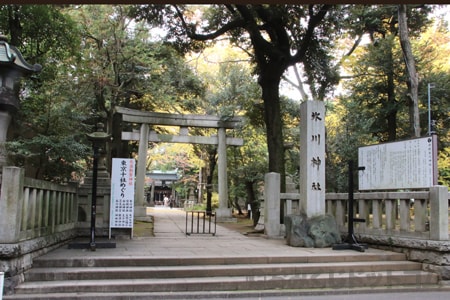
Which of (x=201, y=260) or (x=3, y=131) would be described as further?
(x=201, y=260)

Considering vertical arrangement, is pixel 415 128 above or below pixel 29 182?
above

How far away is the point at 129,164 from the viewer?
34.7ft

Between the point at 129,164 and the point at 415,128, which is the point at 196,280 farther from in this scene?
the point at 415,128

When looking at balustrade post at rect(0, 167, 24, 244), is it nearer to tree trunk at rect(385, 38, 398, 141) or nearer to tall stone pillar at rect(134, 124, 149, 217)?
tall stone pillar at rect(134, 124, 149, 217)

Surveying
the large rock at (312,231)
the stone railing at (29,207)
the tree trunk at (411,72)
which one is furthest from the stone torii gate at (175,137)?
the large rock at (312,231)

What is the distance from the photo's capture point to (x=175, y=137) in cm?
2041

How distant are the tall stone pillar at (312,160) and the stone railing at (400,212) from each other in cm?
91

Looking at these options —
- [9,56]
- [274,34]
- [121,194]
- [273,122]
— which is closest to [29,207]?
[9,56]

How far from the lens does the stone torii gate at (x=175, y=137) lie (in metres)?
19.2

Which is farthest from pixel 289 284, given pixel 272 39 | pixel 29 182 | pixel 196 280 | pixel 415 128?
pixel 272 39

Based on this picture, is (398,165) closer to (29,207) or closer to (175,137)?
(29,207)

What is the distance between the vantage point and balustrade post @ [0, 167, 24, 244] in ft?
20.3

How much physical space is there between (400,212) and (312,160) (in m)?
2.59

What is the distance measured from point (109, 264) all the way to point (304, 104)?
6502mm
